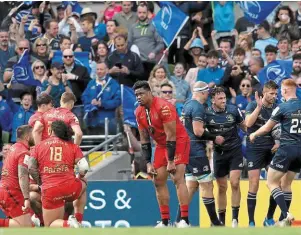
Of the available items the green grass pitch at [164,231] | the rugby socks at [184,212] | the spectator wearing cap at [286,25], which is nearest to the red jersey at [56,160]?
the rugby socks at [184,212]

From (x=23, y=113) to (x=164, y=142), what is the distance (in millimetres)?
5292

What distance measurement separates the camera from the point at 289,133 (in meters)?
23.5

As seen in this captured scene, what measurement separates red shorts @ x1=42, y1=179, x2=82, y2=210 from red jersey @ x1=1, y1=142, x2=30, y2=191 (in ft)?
3.19

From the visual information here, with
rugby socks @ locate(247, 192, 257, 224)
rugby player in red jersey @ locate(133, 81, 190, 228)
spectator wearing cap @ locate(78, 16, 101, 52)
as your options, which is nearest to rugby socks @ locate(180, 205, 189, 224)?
rugby player in red jersey @ locate(133, 81, 190, 228)

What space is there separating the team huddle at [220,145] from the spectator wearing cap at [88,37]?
6152 millimetres

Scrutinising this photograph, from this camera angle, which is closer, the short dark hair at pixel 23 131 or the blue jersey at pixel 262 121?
the short dark hair at pixel 23 131

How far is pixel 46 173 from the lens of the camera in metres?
22.5

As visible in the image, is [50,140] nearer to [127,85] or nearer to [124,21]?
[127,85]

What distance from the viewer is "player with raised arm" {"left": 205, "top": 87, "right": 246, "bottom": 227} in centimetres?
2473

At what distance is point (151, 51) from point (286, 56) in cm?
315

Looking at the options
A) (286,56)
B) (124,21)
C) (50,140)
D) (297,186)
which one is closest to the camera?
(50,140)

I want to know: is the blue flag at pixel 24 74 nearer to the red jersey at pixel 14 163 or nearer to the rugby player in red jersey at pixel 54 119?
the rugby player in red jersey at pixel 54 119

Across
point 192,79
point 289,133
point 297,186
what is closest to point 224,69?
point 192,79

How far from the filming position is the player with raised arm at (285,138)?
23359 millimetres
